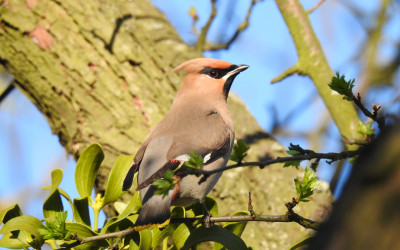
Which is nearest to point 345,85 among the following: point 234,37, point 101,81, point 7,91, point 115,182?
point 115,182

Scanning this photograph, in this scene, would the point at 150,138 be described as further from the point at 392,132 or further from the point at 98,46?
the point at 392,132

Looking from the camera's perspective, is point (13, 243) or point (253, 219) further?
point (13, 243)

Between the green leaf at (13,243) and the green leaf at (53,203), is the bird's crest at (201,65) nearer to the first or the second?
the green leaf at (53,203)

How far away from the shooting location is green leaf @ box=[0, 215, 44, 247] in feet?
7.11

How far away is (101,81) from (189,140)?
3.68ft

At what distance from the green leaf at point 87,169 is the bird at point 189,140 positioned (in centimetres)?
16

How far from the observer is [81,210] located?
238 cm

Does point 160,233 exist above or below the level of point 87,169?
below

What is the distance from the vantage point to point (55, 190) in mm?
2373

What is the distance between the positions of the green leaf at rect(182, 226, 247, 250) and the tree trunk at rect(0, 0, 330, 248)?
1198 millimetres

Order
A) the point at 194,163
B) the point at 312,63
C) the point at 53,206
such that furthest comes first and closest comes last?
1. the point at 312,63
2. the point at 53,206
3. the point at 194,163

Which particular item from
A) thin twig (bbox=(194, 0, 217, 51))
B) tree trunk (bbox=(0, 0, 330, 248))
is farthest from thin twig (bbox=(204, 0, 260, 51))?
tree trunk (bbox=(0, 0, 330, 248))

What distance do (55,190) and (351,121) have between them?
182 cm

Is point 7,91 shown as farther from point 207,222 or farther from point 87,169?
point 207,222
